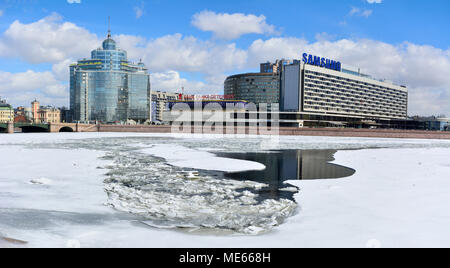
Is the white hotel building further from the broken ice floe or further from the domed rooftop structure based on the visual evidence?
the broken ice floe

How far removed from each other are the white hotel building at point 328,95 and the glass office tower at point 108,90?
8487 cm

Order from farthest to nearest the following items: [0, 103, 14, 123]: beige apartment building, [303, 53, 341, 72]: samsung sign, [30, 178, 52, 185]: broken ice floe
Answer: [0, 103, 14, 123]: beige apartment building → [303, 53, 341, 72]: samsung sign → [30, 178, 52, 185]: broken ice floe

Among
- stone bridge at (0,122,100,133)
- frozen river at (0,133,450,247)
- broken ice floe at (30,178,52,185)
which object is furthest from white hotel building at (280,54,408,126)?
broken ice floe at (30,178,52,185)

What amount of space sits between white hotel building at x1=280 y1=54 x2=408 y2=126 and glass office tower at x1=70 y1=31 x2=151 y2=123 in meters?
84.9

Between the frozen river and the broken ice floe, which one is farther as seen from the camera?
the broken ice floe

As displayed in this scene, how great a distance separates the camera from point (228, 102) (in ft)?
448

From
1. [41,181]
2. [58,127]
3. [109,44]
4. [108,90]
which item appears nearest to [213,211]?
[41,181]

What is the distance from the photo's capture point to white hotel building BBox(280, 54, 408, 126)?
139 metres

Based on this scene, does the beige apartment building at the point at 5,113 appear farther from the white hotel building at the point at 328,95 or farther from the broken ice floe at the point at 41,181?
the broken ice floe at the point at 41,181

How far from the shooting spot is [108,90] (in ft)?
589

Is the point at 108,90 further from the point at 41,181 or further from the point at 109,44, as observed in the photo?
the point at 41,181

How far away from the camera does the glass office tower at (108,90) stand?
179500 millimetres

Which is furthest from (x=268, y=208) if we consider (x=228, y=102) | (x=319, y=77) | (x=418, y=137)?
(x=319, y=77)
